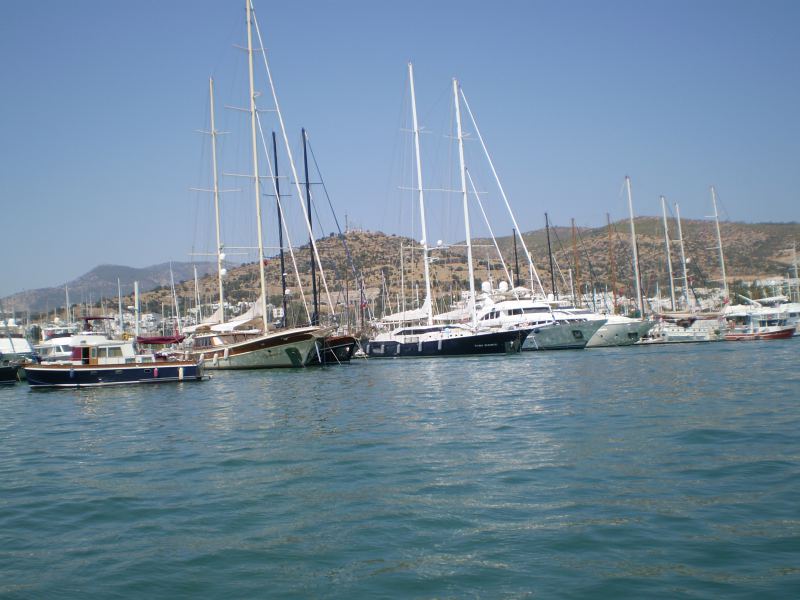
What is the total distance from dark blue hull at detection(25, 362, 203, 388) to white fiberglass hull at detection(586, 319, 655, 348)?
115 ft

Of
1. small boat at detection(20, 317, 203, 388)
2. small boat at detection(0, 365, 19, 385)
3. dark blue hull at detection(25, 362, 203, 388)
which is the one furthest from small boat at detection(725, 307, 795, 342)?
small boat at detection(0, 365, 19, 385)

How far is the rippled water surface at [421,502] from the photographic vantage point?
7.55 meters

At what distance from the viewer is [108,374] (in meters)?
34.0

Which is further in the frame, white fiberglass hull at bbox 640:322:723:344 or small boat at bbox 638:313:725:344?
small boat at bbox 638:313:725:344

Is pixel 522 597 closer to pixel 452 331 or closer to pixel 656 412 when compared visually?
pixel 656 412

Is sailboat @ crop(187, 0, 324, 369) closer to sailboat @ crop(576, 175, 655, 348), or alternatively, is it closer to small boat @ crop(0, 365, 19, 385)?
small boat @ crop(0, 365, 19, 385)

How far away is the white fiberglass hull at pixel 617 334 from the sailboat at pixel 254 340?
989 inches

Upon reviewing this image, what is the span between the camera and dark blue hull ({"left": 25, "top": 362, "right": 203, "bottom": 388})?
3403cm

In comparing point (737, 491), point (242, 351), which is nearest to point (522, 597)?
point (737, 491)

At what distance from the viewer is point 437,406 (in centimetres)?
2181

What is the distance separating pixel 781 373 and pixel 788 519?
20.8m

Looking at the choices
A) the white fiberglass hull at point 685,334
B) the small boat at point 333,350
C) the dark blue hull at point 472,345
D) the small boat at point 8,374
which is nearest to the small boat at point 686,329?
the white fiberglass hull at point 685,334

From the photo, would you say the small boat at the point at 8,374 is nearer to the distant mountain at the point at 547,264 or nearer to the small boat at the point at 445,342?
the small boat at the point at 445,342

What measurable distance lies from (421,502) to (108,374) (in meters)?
27.4
